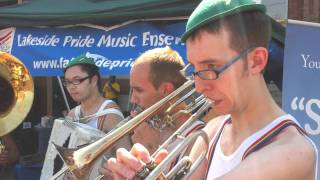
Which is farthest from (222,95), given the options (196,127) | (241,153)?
(196,127)

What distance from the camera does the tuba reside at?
3666mm

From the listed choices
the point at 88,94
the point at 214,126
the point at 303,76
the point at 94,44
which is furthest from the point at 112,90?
the point at 214,126

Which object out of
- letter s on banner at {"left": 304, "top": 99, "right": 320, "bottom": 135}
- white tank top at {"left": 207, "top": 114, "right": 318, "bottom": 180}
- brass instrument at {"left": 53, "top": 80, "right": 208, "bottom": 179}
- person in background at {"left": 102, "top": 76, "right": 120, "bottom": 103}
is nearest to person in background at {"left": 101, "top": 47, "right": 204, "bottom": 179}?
brass instrument at {"left": 53, "top": 80, "right": 208, "bottom": 179}

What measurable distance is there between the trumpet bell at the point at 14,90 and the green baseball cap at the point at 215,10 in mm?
2603

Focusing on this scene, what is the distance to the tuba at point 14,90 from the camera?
3666 mm

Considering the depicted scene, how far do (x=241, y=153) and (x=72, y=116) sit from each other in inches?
106

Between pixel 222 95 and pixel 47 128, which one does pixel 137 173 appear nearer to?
pixel 222 95

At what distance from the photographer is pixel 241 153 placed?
132 cm

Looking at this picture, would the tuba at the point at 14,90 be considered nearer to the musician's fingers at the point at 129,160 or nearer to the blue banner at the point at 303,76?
the blue banner at the point at 303,76

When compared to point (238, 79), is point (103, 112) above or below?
below

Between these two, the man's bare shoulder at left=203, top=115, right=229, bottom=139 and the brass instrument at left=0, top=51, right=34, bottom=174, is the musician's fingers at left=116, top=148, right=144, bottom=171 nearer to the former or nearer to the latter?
the man's bare shoulder at left=203, top=115, right=229, bottom=139

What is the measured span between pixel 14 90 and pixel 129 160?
280cm

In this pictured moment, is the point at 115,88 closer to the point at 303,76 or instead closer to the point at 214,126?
the point at 303,76

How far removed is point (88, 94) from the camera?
12.4 ft
